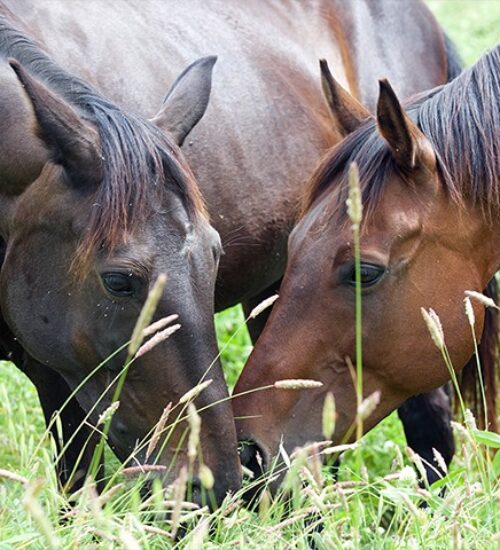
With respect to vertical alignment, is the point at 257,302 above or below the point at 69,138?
below

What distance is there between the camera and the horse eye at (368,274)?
3600 mm

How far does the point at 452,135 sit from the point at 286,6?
2.18 metres

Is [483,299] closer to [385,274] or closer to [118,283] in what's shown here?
[385,274]

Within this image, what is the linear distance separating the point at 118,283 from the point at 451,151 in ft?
3.97

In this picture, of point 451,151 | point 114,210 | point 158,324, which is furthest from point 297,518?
point 451,151

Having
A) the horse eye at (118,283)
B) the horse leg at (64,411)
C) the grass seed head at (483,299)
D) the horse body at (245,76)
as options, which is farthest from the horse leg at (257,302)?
the grass seed head at (483,299)

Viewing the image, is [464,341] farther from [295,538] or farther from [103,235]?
[103,235]

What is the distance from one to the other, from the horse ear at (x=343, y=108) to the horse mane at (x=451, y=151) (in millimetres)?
214

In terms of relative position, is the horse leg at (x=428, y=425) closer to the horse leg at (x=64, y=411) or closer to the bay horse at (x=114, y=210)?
the bay horse at (x=114, y=210)

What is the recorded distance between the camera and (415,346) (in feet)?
12.2

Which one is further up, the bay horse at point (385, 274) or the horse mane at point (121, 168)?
the horse mane at point (121, 168)

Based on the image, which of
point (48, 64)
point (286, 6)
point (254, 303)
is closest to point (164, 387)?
point (48, 64)

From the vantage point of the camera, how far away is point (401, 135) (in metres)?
3.60

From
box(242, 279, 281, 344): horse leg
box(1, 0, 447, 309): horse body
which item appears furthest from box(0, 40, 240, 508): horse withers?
box(242, 279, 281, 344): horse leg
